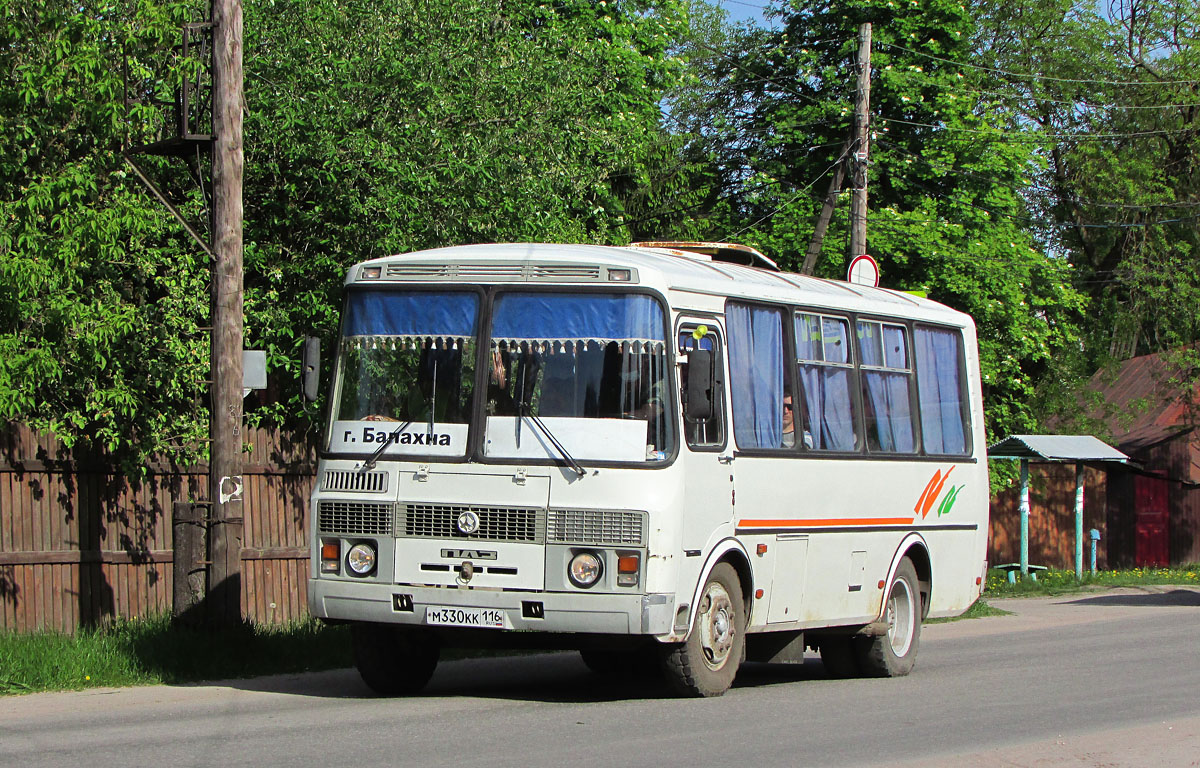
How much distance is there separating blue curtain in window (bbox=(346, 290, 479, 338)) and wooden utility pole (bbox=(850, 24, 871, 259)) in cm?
1383

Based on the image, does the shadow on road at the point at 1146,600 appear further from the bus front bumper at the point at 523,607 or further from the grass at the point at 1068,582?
the bus front bumper at the point at 523,607

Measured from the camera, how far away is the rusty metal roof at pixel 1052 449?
2695 centimetres

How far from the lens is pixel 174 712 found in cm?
1044

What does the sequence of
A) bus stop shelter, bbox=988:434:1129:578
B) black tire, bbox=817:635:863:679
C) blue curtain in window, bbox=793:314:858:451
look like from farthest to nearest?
bus stop shelter, bbox=988:434:1129:578, black tire, bbox=817:635:863:679, blue curtain in window, bbox=793:314:858:451

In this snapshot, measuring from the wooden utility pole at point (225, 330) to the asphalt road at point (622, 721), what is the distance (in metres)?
1.37

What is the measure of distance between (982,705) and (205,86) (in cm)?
887

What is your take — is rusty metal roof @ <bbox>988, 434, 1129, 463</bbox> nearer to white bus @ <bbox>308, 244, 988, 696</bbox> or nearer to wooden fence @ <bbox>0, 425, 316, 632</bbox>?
wooden fence @ <bbox>0, 425, 316, 632</bbox>

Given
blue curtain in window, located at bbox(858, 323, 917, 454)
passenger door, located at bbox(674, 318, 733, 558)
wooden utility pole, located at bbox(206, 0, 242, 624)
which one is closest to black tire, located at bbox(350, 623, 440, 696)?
passenger door, located at bbox(674, 318, 733, 558)

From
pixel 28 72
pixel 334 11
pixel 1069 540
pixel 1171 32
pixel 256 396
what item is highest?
pixel 1171 32

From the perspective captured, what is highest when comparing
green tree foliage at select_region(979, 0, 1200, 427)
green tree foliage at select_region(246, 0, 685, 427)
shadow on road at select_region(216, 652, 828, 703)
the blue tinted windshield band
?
green tree foliage at select_region(979, 0, 1200, 427)

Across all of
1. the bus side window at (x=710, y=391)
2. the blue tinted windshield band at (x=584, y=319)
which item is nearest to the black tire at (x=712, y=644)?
the bus side window at (x=710, y=391)

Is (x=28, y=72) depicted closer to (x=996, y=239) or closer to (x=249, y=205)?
(x=249, y=205)

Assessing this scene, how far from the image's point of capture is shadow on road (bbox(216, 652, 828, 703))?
11531 millimetres

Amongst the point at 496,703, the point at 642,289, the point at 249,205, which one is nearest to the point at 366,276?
the point at 642,289
